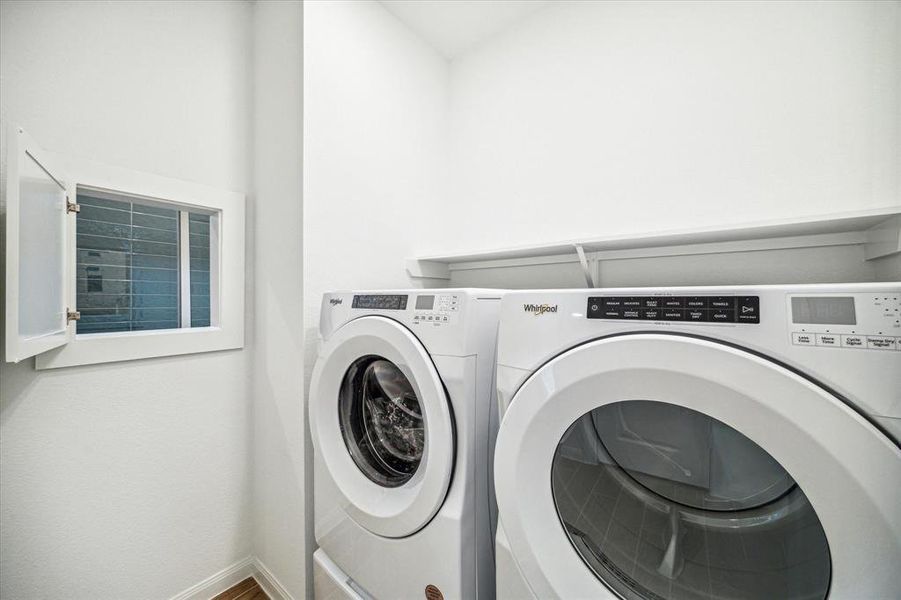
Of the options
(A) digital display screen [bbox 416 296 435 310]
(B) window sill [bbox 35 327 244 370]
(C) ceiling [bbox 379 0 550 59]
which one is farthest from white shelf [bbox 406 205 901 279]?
(C) ceiling [bbox 379 0 550 59]

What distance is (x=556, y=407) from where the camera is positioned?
2.28 ft

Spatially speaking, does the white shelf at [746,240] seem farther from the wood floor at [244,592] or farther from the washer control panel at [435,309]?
the wood floor at [244,592]

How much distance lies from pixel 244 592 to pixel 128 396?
0.99m

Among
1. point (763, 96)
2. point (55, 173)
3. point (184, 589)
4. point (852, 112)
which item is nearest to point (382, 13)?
point (55, 173)

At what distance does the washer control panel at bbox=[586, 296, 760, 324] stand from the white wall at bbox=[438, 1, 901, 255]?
87 cm

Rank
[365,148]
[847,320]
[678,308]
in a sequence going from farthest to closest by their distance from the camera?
[365,148] < [678,308] < [847,320]

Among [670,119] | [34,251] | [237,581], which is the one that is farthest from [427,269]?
Answer: [237,581]

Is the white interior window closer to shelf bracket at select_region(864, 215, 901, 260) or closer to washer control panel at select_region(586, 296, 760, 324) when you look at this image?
washer control panel at select_region(586, 296, 760, 324)

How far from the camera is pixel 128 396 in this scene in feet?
4.17

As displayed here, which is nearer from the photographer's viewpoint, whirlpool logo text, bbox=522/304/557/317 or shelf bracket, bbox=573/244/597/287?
whirlpool logo text, bbox=522/304/557/317

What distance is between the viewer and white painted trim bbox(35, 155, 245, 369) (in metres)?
1.16

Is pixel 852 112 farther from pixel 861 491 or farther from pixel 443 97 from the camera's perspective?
pixel 443 97

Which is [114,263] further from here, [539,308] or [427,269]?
[539,308]

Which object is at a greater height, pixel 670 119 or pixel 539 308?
pixel 670 119
